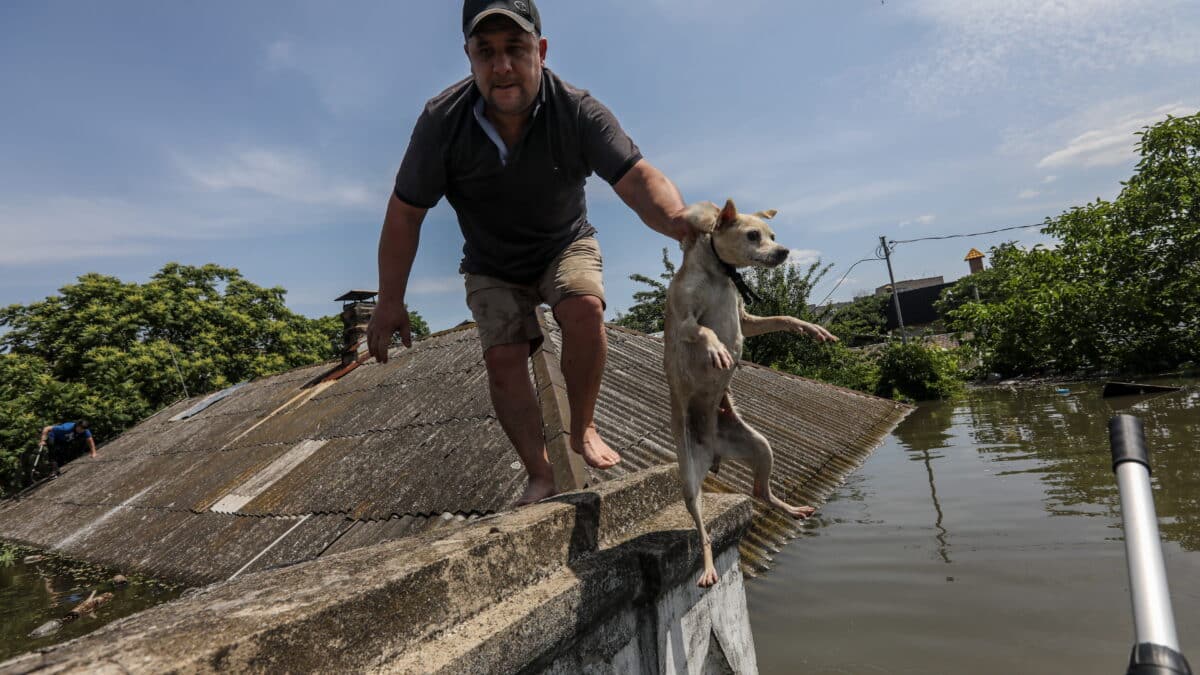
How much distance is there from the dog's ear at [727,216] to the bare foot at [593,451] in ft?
4.64

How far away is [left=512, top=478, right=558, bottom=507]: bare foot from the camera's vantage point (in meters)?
3.17

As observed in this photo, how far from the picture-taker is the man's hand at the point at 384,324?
3000mm

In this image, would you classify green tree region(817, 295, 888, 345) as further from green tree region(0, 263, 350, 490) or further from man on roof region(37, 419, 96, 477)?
green tree region(0, 263, 350, 490)

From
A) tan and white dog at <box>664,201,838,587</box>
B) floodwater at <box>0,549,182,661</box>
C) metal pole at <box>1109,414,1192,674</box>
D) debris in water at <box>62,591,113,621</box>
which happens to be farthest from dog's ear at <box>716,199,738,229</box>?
debris in water at <box>62,591,113,621</box>

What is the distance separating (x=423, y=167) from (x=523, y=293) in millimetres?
719

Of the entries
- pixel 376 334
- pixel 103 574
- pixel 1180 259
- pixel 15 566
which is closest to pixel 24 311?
pixel 15 566

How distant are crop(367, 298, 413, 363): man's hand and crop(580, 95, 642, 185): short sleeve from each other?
106cm

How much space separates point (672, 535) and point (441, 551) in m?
1.07

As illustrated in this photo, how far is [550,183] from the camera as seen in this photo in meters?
2.85

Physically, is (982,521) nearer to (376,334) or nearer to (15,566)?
(376,334)

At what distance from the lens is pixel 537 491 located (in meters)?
3.21

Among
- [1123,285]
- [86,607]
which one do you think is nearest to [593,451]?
[86,607]

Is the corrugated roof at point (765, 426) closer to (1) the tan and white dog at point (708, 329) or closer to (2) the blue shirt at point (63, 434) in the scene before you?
(1) the tan and white dog at point (708, 329)

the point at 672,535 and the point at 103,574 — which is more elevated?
the point at 672,535
